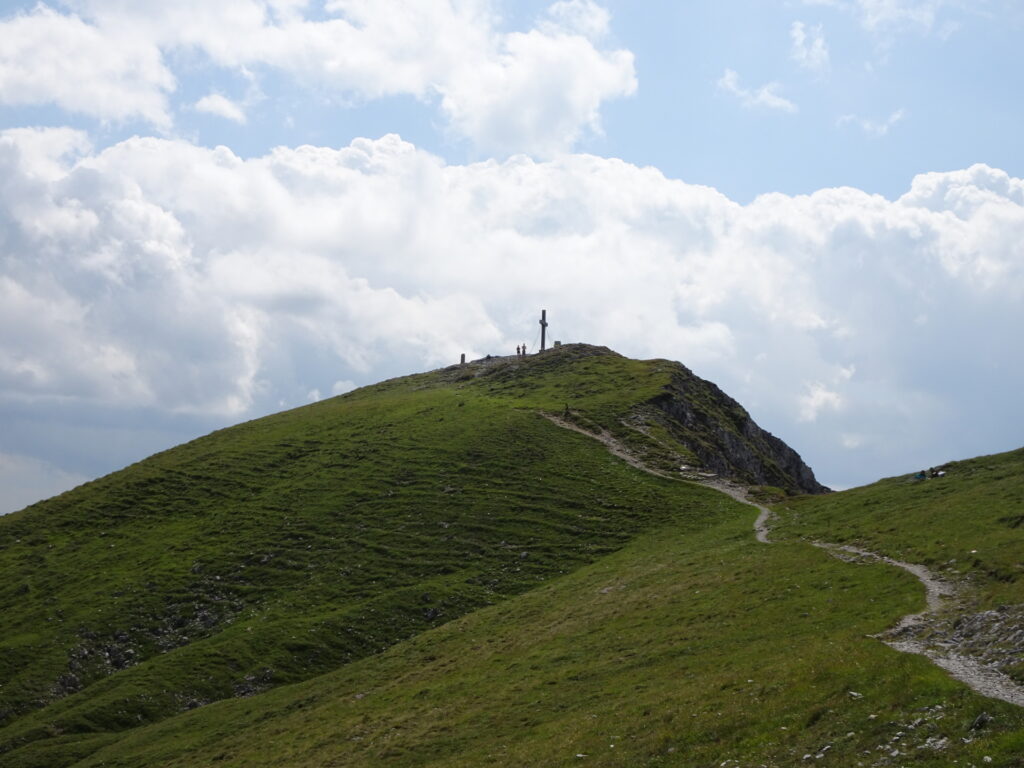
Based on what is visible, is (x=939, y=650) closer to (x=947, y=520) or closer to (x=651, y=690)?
(x=651, y=690)

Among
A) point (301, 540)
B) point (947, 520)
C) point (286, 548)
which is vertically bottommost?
point (947, 520)

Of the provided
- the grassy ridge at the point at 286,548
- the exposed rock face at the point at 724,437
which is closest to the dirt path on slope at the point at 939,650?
the grassy ridge at the point at 286,548

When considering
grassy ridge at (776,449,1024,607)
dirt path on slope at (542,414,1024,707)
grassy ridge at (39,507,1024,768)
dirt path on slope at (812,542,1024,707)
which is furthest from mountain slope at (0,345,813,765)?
dirt path on slope at (812,542,1024,707)

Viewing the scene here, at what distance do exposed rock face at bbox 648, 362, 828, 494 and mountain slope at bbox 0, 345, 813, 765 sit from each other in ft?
2.58

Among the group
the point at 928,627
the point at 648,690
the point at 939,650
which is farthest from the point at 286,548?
the point at 939,650

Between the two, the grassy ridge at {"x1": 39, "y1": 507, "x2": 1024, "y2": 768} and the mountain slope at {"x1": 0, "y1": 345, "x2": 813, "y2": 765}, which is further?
the mountain slope at {"x1": 0, "y1": 345, "x2": 813, "y2": 765}

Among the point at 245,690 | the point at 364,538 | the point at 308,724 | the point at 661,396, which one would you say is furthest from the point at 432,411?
the point at 308,724

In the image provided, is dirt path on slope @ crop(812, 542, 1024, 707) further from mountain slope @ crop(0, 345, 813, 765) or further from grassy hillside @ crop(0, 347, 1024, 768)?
mountain slope @ crop(0, 345, 813, 765)

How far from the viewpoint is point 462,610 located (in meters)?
65.4

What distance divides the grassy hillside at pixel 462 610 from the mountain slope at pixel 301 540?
284 millimetres

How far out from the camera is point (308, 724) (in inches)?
1863

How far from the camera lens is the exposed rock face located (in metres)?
107

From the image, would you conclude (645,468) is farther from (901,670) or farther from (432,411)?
(901,670)

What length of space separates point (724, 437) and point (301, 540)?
186ft
